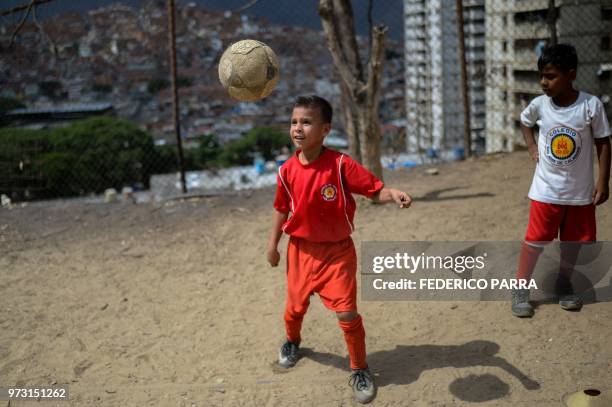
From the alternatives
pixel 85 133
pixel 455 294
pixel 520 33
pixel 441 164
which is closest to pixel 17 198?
pixel 441 164

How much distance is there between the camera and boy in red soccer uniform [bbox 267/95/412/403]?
120 inches

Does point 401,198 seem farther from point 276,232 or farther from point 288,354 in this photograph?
point 288,354

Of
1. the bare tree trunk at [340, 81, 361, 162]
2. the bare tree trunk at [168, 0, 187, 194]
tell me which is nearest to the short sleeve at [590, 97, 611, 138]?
the bare tree trunk at [340, 81, 361, 162]

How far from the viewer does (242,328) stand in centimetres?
403

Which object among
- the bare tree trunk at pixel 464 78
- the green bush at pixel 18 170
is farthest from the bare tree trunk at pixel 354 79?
the green bush at pixel 18 170

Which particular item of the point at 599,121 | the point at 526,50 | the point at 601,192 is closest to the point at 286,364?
the point at 601,192

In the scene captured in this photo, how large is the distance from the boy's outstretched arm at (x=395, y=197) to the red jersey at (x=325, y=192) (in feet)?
0.12

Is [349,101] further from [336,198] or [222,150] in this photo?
[222,150]

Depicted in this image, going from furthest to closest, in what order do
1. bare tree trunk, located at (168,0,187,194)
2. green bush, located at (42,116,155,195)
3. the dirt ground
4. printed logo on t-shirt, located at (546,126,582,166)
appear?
green bush, located at (42,116,155,195)
bare tree trunk, located at (168,0,187,194)
printed logo on t-shirt, located at (546,126,582,166)
the dirt ground

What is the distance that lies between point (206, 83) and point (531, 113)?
9.46m

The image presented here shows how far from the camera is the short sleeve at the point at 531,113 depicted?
362 centimetres

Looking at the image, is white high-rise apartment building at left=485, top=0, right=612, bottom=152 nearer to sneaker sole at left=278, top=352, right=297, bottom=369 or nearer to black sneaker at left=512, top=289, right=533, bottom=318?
black sneaker at left=512, top=289, right=533, bottom=318

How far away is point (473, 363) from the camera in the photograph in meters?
3.31

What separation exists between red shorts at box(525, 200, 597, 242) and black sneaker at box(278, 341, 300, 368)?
157 centimetres
